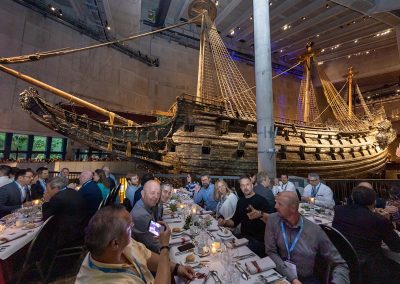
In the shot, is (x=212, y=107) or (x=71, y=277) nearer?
(x=71, y=277)

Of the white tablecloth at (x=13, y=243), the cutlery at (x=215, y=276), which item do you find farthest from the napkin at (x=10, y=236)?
the cutlery at (x=215, y=276)

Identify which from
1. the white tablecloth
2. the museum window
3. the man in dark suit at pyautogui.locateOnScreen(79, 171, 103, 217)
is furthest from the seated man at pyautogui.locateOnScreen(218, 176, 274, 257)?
the museum window

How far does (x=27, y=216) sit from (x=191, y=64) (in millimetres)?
15103

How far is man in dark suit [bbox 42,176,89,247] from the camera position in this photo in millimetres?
2762

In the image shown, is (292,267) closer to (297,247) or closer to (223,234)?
(297,247)

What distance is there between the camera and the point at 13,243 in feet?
7.13

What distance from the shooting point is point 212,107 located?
27.1ft

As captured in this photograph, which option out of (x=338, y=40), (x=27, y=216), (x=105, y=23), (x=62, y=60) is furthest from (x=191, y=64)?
(x=27, y=216)

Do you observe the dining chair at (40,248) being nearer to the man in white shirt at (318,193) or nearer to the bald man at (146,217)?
the bald man at (146,217)

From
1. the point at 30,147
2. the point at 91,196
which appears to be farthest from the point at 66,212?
the point at 30,147

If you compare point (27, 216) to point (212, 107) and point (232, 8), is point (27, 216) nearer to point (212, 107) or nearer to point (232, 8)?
point (212, 107)

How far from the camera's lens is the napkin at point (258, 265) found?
5.14 ft

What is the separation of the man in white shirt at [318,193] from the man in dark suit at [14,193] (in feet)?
17.3

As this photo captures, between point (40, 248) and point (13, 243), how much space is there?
0.88 feet
